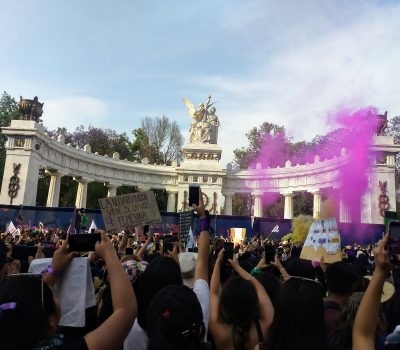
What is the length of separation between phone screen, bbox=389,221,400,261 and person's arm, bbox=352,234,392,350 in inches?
39.0

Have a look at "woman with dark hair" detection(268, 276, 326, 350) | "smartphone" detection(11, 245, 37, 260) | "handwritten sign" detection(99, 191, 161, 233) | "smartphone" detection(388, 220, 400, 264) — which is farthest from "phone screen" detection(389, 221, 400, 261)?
"smartphone" detection(11, 245, 37, 260)

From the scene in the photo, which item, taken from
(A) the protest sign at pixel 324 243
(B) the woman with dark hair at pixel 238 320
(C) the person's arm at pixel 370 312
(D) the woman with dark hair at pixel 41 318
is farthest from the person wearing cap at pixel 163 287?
(A) the protest sign at pixel 324 243

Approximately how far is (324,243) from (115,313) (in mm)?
5138

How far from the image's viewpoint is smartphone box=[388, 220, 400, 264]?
3.55 metres

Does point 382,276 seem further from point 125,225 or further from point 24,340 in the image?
point 125,225

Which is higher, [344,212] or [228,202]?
[228,202]

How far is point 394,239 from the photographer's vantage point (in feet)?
11.9

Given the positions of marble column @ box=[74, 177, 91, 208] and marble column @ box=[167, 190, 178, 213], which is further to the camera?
marble column @ box=[167, 190, 178, 213]

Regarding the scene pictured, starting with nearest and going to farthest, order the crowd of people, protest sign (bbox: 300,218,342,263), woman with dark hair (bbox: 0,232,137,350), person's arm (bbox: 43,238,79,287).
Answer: woman with dark hair (bbox: 0,232,137,350)
the crowd of people
person's arm (bbox: 43,238,79,287)
protest sign (bbox: 300,218,342,263)

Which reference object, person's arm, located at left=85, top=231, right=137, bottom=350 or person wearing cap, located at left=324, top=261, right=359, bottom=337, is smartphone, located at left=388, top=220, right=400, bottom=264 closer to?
person wearing cap, located at left=324, top=261, right=359, bottom=337

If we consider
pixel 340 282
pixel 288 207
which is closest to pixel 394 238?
pixel 340 282

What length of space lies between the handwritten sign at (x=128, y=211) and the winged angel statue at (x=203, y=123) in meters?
47.3

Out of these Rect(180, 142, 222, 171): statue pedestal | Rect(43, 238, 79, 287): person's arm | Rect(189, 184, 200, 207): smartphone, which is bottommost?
Rect(43, 238, 79, 287): person's arm

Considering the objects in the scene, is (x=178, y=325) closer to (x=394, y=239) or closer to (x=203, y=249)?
(x=203, y=249)
